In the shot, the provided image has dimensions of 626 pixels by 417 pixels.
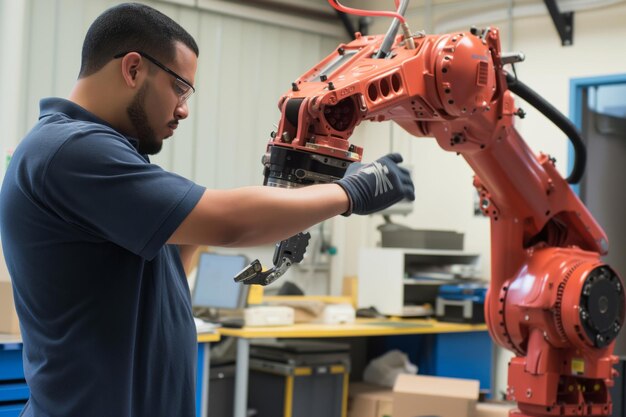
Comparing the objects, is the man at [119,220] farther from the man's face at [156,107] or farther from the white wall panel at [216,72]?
the white wall panel at [216,72]

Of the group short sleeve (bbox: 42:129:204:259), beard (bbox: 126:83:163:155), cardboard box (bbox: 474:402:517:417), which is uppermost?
beard (bbox: 126:83:163:155)

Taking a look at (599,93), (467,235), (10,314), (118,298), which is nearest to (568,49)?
(599,93)

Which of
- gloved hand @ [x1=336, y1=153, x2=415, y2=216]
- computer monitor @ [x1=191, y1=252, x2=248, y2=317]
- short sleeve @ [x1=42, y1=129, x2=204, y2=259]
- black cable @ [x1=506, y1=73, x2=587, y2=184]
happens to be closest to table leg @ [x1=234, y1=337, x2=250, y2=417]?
computer monitor @ [x1=191, y1=252, x2=248, y2=317]

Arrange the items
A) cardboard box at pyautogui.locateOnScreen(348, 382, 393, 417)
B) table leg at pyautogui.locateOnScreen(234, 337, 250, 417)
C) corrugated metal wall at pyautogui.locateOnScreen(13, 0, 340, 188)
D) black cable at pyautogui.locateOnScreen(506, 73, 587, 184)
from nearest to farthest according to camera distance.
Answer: black cable at pyautogui.locateOnScreen(506, 73, 587, 184) → table leg at pyautogui.locateOnScreen(234, 337, 250, 417) → cardboard box at pyautogui.locateOnScreen(348, 382, 393, 417) → corrugated metal wall at pyautogui.locateOnScreen(13, 0, 340, 188)

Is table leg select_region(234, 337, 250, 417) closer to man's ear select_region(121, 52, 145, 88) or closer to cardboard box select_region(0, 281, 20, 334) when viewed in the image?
cardboard box select_region(0, 281, 20, 334)

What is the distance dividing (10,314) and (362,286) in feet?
8.21

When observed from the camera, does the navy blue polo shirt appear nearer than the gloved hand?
Yes

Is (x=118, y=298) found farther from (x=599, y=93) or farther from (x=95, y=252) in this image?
(x=599, y=93)

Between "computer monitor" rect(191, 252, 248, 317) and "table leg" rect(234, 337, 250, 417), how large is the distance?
245 mm

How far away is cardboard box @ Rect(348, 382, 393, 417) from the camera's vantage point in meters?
4.94

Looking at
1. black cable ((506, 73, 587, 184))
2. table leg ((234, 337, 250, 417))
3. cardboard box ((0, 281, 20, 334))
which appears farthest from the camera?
table leg ((234, 337, 250, 417))

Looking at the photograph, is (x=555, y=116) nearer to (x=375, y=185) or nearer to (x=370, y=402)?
(x=375, y=185)

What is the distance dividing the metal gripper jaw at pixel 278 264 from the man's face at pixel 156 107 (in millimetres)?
313

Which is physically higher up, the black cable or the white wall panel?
the white wall panel
